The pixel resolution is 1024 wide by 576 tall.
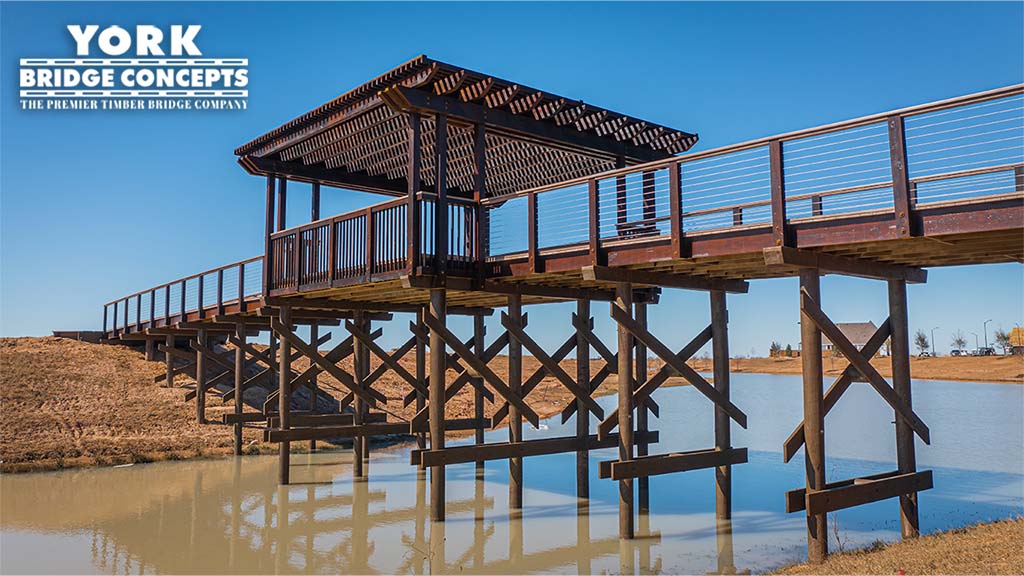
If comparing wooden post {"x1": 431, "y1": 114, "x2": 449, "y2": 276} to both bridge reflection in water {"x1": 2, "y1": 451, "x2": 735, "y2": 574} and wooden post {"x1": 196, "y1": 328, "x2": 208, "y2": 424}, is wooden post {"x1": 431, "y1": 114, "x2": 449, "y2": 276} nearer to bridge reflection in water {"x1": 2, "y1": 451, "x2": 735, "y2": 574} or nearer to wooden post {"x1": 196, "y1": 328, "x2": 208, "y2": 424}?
bridge reflection in water {"x1": 2, "y1": 451, "x2": 735, "y2": 574}

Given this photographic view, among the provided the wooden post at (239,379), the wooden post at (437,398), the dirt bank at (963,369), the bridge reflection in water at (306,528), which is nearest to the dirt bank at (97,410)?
the wooden post at (239,379)

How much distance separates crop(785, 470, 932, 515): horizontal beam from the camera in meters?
8.72

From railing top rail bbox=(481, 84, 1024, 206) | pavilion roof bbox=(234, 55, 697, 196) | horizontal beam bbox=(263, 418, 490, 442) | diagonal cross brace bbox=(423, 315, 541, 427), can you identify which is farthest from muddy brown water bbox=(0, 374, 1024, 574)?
pavilion roof bbox=(234, 55, 697, 196)

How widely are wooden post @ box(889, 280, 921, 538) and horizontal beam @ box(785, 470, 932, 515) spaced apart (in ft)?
0.68

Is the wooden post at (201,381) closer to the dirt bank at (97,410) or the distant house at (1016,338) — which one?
the dirt bank at (97,410)

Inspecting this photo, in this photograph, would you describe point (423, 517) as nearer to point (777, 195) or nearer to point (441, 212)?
point (441, 212)

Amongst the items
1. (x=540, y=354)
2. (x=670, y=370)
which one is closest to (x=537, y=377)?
(x=540, y=354)

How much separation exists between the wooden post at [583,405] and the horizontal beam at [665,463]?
2362 mm

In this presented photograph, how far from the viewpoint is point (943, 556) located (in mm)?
7891

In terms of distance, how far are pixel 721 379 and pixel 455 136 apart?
21.3 ft

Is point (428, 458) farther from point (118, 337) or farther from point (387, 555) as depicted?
point (118, 337)

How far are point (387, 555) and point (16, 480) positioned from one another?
11768 millimetres

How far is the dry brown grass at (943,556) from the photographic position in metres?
7.36

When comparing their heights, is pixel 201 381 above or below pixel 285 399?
above
